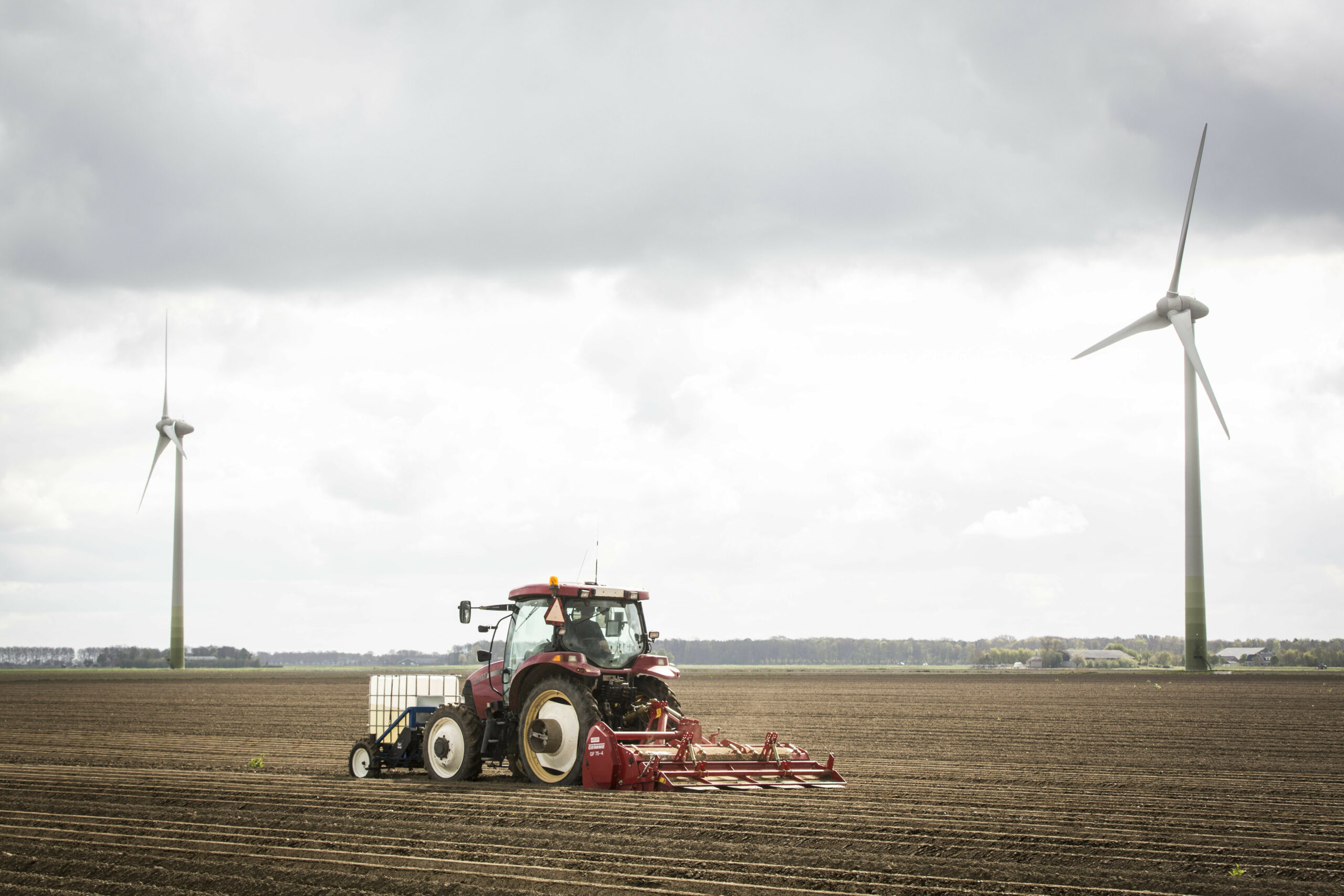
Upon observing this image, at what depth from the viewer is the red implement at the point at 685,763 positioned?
42.1 feet

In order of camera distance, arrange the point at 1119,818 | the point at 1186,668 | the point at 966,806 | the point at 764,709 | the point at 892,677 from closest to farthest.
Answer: the point at 1119,818, the point at 966,806, the point at 764,709, the point at 1186,668, the point at 892,677

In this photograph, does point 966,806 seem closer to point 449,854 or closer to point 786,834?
point 786,834

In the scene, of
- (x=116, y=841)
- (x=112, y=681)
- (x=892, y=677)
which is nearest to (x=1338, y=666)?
(x=892, y=677)

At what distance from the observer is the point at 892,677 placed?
6981cm

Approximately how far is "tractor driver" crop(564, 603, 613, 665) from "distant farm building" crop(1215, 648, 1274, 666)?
116 meters

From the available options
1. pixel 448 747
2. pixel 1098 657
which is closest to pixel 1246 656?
pixel 1098 657

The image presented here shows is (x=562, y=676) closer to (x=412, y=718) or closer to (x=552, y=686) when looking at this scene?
(x=552, y=686)

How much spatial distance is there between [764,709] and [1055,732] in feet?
35.5

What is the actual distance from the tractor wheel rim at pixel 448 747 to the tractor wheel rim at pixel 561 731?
3.44ft

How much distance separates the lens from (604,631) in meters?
14.5

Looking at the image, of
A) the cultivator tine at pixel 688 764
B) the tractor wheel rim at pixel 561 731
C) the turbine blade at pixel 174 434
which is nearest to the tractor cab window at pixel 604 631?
the tractor wheel rim at pixel 561 731

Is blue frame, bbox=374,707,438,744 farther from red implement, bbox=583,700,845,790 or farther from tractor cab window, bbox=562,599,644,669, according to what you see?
red implement, bbox=583,700,845,790

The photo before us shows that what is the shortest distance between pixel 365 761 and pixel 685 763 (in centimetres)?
492

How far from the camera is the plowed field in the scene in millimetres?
8641
